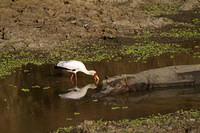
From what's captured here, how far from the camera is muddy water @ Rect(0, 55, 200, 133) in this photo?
36.0 ft

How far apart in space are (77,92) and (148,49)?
4.87m

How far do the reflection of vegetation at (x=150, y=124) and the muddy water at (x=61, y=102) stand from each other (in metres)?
0.58

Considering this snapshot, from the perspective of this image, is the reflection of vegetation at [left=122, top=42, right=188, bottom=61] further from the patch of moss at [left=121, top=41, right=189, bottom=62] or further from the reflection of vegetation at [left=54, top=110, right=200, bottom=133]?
the reflection of vegetation at [left=54, top=110, right=200, bottom=133]

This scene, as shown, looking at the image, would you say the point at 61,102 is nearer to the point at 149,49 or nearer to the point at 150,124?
the point at 150,124

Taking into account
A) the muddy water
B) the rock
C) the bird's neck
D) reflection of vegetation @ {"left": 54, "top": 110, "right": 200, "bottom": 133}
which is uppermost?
the rock

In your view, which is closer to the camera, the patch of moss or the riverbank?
the patch of moss

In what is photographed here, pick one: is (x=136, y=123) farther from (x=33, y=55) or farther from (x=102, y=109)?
(x=33, y=55)

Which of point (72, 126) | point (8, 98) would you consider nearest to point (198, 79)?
point (72, 126)

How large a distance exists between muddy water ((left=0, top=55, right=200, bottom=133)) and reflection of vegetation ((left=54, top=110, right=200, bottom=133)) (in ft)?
1.90

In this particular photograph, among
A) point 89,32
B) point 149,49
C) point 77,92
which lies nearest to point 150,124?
point 77,92

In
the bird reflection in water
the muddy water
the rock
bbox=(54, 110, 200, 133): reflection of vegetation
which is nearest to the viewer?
bbox=(54, 110, 200, 133): reflection of vegetation

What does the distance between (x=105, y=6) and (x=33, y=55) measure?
18.9 ft

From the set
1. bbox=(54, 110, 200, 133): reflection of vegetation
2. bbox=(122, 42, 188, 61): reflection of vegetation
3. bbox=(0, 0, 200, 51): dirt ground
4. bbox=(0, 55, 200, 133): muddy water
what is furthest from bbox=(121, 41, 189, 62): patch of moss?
bbox=(54, 110, 200, 133): reflection of vegetation

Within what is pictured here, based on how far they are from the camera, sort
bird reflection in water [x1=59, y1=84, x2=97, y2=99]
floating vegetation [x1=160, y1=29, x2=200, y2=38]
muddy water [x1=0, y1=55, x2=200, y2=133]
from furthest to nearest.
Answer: floating vegetation [x1=160, y1=29, x2=200, y2=38]
bird reflection in water [x1=59, y1=84, x2=97, y2=99]
muddy water [x1=0, y1=55, x2=200, y2=133]
